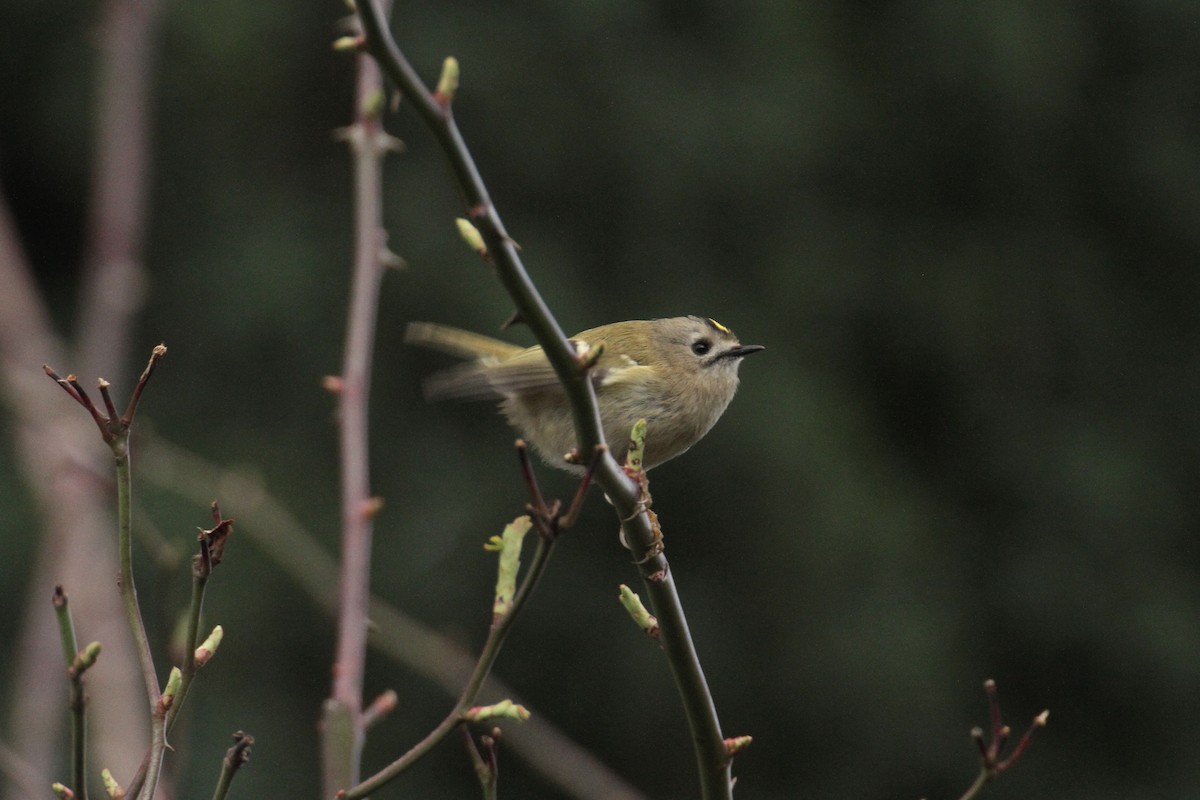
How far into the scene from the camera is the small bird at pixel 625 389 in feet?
7.77

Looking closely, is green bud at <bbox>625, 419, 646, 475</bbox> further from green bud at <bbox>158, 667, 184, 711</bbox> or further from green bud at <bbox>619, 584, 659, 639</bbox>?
green bud at <bbox>158, 667, 184, 711</bbox>

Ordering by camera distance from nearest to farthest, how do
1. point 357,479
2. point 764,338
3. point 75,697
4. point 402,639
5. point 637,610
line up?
point 75,697 → point 637,610 → point 357,479 → point 402,639 → point 764,338

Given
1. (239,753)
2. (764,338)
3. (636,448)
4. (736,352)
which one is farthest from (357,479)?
(764,338)

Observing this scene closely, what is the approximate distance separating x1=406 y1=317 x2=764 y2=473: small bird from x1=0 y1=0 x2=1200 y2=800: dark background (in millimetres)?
3569

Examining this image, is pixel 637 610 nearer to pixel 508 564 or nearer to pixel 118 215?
pixel 508 564

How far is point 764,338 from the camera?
691 centimetres

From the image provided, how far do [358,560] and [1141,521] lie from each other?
6514mm

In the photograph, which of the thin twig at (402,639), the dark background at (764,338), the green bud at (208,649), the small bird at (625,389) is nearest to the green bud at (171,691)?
the green bud at (208,649)

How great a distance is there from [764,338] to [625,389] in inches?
174

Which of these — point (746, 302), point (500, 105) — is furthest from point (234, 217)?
point (746, 302)

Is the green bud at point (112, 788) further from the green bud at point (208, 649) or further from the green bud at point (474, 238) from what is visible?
the green bud at point (474, 238)

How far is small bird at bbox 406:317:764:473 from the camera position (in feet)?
7.77

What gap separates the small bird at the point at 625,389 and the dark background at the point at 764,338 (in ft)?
11.7

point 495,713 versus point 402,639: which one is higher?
point 495,713
